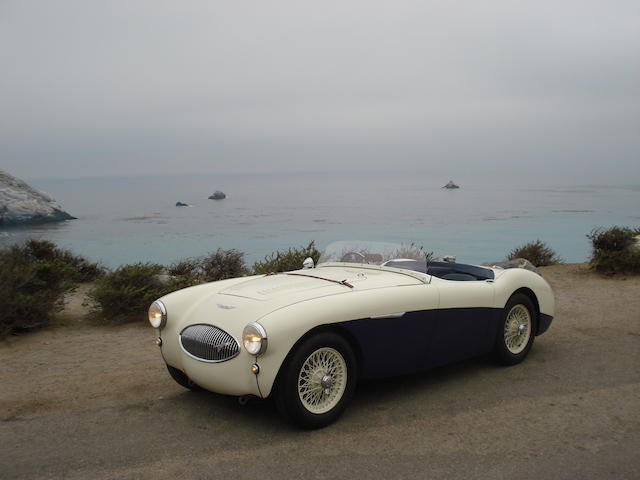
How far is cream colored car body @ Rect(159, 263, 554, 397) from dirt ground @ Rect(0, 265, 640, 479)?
425mm

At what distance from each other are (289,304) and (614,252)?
33.3 feet

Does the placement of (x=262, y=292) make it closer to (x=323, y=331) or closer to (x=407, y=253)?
(x=323, y=331)

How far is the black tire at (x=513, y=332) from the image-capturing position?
5.50m

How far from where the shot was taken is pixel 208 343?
13.6 feet

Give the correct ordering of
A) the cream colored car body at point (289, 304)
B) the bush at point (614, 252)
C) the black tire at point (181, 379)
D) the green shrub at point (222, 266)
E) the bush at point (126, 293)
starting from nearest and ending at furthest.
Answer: the cream colored car body at point (289, 304)
the black tire at point (181, 379)
the bush at point (126, 293)
the bush at point (614, 252)
the green shrub at point (222, 266)

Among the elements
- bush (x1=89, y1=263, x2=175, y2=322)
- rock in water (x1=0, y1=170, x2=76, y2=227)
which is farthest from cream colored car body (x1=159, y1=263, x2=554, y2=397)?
rock in water (x1=0, y1=170, x2=76, y2=227)

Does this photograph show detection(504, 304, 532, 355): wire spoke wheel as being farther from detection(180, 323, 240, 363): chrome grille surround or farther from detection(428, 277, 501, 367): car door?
detection(180, 323, 240, 363): chrome grille surround

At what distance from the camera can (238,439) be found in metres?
3.94

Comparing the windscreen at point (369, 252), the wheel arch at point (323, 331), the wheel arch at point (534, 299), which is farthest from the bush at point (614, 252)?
the wheel arch at point (323, 331)

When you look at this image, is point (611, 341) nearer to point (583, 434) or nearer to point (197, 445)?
point (583, 434)

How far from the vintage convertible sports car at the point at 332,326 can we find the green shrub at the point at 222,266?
6.67m

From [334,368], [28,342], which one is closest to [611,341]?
[334,368]

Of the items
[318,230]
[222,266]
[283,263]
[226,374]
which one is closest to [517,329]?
[226,374]

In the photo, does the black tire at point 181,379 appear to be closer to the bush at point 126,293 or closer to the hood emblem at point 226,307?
the hood emblem at point 226,307
